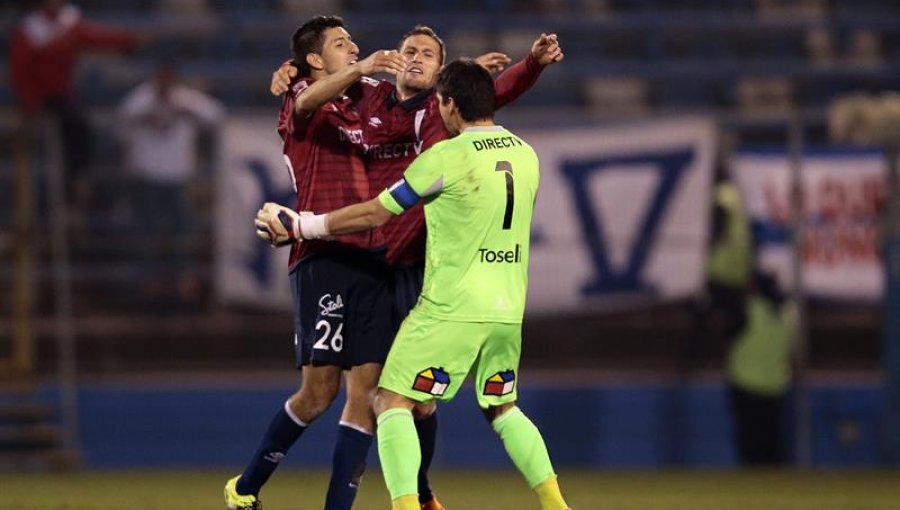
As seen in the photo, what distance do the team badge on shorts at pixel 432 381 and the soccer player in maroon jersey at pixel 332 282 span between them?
51 cm

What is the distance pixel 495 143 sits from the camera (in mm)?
7516

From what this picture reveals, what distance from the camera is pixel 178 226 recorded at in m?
15.9

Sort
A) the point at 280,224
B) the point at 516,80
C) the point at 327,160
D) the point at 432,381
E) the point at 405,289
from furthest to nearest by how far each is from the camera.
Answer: the point at 516,80 < the point at 405,289 < the point at 327,160 < the point at 280,224 < the point at 432,381

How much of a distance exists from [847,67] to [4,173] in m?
9.20

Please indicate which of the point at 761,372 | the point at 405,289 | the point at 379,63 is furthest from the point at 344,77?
the point at 761,372

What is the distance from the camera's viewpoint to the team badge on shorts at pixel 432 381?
7426 millimetres

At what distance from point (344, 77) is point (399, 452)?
1623mm

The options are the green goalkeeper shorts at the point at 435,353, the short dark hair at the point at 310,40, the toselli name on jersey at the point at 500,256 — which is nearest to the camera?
the green goalkeeper shorts at the point at 435,353

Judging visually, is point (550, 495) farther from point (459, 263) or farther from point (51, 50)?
point (51, 50)

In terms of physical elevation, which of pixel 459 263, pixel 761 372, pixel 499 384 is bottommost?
pixel 761 372

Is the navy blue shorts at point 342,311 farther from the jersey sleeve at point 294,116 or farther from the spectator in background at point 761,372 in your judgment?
the spectator in background at point 761,372

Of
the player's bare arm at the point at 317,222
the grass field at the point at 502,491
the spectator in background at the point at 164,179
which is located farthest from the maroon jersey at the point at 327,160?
the spectator in background at the point at 164,179

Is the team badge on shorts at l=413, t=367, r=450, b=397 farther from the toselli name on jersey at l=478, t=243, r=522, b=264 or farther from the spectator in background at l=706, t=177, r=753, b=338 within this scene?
the spectator in background at l=706, t=177, r=753, b=338

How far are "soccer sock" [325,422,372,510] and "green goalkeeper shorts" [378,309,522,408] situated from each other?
42 centimetres
